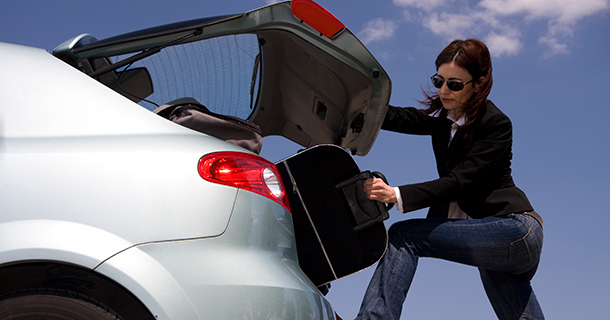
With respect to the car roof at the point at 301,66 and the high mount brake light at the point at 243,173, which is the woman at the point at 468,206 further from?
the high mount brake light at the point at 243,173

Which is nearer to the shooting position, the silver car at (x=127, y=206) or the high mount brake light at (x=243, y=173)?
the silver car at (x=127, y=206)

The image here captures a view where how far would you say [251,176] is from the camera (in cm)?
171

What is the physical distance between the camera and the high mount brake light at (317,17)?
205 cm

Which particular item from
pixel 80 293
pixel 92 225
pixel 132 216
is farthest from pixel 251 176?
pixel 80 293

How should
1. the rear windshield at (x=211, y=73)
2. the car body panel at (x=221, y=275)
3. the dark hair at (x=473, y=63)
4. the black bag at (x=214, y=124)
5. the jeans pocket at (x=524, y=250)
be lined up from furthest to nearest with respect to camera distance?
1. the dark hair at (x=473, y=63)
2. the jeans pocket at (x=524, y=250)
3. the rear windshield at (x=211, y=73)
4. the black bag at (x=214, y=124)
5. the car body panel at (x=221, y=275)

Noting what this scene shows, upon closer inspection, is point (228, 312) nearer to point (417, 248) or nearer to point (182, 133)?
point (182, 133)

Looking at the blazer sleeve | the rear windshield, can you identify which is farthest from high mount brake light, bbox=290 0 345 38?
the blazer sleeve

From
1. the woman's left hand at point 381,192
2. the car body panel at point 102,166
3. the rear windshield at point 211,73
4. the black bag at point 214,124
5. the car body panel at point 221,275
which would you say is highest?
the rear windshield at point 211,73

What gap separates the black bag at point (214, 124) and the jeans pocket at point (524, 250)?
4.00 ft

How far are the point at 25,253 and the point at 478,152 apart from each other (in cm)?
187

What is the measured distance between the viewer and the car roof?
201 centimetres

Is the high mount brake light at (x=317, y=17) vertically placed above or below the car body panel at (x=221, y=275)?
above

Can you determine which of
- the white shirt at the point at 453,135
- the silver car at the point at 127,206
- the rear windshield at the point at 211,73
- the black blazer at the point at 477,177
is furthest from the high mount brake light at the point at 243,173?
the white shirt at the point at 453,135

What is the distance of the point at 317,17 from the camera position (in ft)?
6.82
